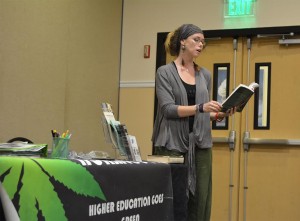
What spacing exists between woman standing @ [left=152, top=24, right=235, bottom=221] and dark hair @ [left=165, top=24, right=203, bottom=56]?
0.04 metres

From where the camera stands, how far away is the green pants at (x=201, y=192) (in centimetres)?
269

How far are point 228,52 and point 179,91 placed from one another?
236 centimetres

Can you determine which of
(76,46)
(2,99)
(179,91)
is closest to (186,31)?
(179,91)

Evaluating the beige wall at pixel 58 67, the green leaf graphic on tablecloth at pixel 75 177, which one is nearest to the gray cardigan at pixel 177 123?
the green leaf graphic on tablecloth at pixel 75 177

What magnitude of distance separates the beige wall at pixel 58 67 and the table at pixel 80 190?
2.01 m

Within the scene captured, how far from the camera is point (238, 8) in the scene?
4984 millimetres

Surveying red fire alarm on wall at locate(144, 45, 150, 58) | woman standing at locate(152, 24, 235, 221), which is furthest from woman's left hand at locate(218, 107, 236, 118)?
red fire alarm on wall at locate(144, 45, 150, 58)

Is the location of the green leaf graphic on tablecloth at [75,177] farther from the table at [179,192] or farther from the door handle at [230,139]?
the door handle at [230,139]

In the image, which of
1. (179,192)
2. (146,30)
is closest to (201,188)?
(179,192)

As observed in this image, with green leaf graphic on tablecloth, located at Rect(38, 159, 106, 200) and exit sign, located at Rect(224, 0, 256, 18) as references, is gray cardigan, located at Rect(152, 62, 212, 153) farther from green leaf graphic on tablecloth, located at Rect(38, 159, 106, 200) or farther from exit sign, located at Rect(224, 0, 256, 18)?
exit sign, located at Rect(224, 0, 256, 18)

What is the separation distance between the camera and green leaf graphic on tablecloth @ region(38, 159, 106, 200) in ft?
4.56

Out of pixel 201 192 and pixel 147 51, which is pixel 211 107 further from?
pixel 147 51

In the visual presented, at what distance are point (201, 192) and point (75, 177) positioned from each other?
1.34 m

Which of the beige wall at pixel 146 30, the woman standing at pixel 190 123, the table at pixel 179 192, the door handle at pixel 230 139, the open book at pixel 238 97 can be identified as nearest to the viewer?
the table at pixel 179 192
